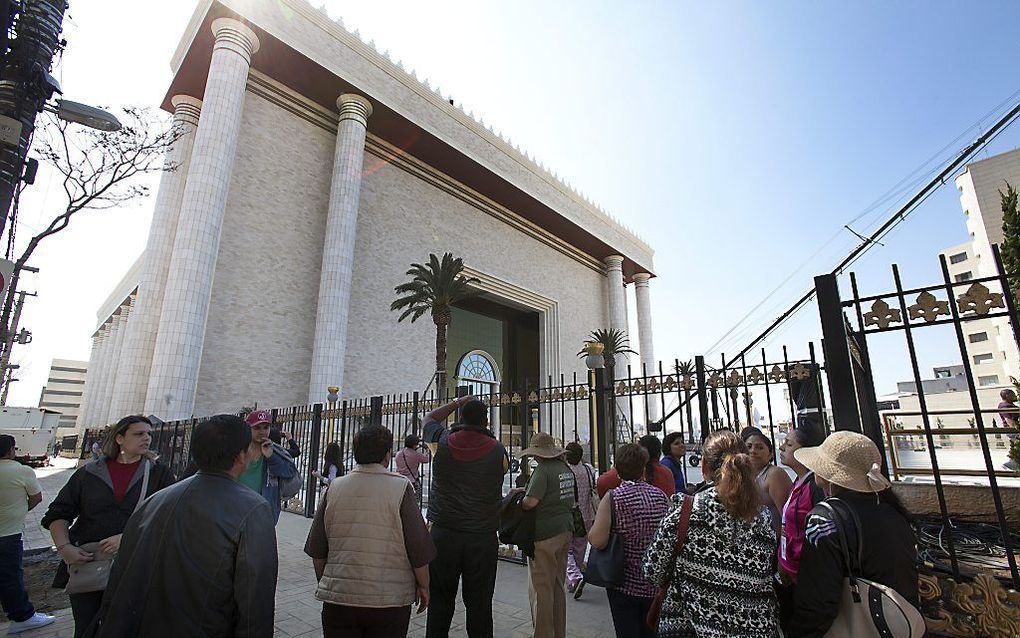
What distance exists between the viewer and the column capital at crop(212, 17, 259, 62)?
62.5 feet

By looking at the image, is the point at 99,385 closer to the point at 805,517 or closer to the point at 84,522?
the point at 84,522

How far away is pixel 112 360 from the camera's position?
1289 inches

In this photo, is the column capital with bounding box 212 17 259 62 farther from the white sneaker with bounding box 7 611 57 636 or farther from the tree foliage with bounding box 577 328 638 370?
the tree foliage with bounding box 577 328 638 370

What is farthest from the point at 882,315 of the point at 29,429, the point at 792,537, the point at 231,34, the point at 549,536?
the point at 29,429

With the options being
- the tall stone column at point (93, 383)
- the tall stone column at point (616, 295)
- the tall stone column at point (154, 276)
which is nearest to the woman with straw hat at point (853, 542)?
the tall stone column at point (154, 276)

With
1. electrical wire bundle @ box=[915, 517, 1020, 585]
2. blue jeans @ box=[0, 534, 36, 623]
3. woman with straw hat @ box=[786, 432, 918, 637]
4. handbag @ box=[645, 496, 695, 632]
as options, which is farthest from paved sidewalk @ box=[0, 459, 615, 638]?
electrical wire bundle @ box=[915, 517, 1020, 585]

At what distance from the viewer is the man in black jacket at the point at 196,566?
6.11 ft

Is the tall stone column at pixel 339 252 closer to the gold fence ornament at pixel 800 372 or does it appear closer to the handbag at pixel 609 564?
the gold fence ornament at pixel 800 372

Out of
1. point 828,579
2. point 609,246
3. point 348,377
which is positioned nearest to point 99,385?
point 348,377

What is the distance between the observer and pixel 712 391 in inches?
221

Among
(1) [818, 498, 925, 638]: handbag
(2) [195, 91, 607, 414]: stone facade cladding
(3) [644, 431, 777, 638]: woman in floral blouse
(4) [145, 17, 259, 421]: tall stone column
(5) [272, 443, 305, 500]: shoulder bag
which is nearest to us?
(1) [818, 498, 925, 638]: handbag

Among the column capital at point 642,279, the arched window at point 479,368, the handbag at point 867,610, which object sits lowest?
the handbag at point 867,610

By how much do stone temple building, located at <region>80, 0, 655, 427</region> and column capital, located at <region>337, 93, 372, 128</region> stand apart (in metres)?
0.10

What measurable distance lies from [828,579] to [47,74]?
707 cm
